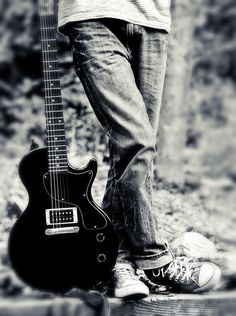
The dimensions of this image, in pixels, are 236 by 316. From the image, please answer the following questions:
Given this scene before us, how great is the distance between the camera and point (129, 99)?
222cm

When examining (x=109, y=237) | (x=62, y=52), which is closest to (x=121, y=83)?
(x=109, y=237)

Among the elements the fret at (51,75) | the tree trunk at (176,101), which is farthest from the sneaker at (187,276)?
the tree trunk at (176,101)

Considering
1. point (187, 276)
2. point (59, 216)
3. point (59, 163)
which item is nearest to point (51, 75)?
point (59, 163)

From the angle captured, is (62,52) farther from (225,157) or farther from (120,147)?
(120,147)

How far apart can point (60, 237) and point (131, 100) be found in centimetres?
63

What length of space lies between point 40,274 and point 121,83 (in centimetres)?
84

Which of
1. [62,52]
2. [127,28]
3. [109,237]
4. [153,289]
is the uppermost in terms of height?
[127,28]

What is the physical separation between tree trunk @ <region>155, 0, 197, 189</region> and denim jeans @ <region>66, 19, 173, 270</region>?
4.67 ft

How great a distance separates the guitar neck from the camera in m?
2.37

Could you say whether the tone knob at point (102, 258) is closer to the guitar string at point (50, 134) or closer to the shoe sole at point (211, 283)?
the guitar string at point (50, 134)

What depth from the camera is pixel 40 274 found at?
2312 millimetres

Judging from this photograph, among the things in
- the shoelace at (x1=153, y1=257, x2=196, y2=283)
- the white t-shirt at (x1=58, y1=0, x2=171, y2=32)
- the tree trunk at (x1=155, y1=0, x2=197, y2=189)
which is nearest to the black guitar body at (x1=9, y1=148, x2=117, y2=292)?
the shoelace at (x1=153, y1=257, x2=196, y2=283)

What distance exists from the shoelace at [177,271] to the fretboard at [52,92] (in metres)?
0.59

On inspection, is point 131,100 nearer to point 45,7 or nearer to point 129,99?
point 129,99
